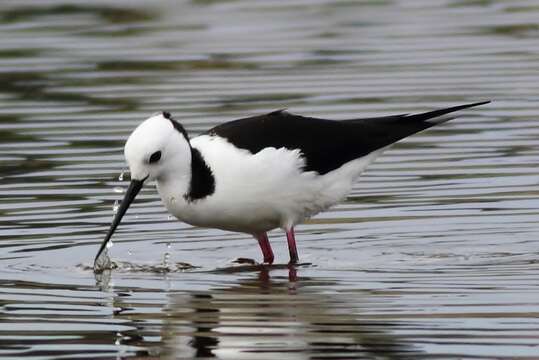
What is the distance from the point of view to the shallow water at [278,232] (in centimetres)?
880

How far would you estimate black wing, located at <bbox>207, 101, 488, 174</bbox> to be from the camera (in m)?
10.8

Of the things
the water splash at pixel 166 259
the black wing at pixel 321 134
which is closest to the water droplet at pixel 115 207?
the water splash at pixel 166 259

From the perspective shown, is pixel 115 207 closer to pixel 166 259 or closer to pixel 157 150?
pixel 166 259

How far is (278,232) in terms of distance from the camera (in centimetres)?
1238

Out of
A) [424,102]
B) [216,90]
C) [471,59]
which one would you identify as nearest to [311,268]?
[424,102]

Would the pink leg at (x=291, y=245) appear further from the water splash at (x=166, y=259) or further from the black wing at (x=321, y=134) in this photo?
the water splash at (x=166, y=259)

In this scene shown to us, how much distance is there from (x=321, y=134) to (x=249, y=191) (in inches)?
40.0

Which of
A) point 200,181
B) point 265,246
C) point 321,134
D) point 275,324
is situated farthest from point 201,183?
point 275,324

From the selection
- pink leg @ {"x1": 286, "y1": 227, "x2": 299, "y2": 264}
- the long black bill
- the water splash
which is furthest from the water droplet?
pink leg @ {"x1": 286, "y1": 227, "x2": 299, "y2": 264}

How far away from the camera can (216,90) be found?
56.5ft

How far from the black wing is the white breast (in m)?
0.08

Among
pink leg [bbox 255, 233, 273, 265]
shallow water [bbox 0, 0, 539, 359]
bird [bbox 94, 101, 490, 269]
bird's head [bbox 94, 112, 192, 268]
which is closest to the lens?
shallow water [bbox 0, 0, 539, 359]

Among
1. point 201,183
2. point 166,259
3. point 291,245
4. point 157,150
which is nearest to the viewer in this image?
point 157,150

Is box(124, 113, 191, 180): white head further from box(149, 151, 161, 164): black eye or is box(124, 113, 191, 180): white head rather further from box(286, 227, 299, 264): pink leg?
box(286, 227, 299, 264): pink leg
